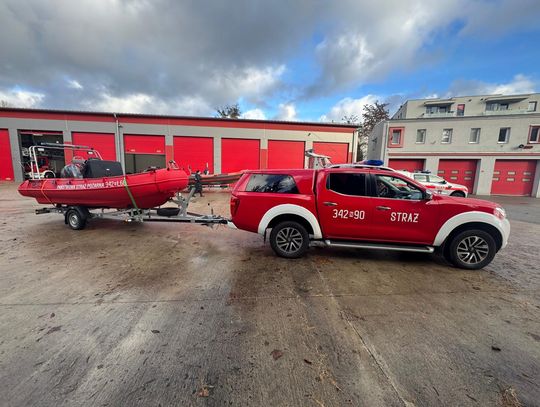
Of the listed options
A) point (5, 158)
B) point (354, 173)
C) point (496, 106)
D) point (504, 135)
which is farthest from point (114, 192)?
point (496, 106)

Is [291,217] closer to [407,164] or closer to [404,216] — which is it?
[404,216]

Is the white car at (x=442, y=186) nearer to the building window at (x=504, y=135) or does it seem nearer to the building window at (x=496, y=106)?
the building window at (x=504, y=135)

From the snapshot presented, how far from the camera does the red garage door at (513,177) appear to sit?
21250 mm

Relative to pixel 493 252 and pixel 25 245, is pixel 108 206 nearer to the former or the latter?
pixel 25 245

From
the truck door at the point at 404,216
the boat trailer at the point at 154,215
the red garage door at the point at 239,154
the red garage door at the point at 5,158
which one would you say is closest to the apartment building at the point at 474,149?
the red garage door at the point at 239,154

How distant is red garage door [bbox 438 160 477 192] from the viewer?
875 inches

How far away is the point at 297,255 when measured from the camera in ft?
16.1

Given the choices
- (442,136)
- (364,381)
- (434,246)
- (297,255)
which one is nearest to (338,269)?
(297,255)

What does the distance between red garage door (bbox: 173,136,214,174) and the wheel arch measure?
56.2 feet

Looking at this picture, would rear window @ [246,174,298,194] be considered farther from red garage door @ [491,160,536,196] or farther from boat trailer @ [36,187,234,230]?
red garage door @ [491,160,536,196]

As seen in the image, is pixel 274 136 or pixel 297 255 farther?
pixel 274 136

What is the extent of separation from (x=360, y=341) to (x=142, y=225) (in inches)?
282

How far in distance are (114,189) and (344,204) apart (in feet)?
18.3

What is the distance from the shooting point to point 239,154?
2150 centimetres
